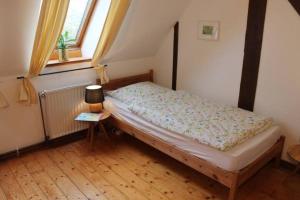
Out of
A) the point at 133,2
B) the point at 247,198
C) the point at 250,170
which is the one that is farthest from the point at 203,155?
the point at 133,2

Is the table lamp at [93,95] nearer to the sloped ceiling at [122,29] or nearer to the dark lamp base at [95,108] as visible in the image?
the dark lamp base at [95,108]

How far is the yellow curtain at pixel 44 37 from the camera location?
8.16ft

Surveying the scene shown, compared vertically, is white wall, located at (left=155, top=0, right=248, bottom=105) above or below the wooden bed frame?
above

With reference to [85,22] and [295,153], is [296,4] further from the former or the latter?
[85,22]

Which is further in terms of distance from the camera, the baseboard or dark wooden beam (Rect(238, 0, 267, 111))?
the baseboard

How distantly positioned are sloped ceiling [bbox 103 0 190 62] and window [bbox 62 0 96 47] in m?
0.47

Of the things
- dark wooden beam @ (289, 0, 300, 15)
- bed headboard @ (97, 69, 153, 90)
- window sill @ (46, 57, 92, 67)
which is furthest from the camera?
bed headboard @ (97, 69, 153, 90)

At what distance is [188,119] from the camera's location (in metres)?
2.73

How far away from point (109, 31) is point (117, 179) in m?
1.69

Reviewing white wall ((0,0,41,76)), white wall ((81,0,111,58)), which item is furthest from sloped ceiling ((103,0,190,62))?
white wall ((0,0,41,76))

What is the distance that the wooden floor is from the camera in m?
2.47

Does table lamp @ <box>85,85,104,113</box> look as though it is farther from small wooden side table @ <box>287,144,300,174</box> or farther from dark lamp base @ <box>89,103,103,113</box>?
small wooden side table @ <box>287,144,300,174</box>

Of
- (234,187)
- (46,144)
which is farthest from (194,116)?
(46,144)

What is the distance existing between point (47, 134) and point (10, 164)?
514 mm
